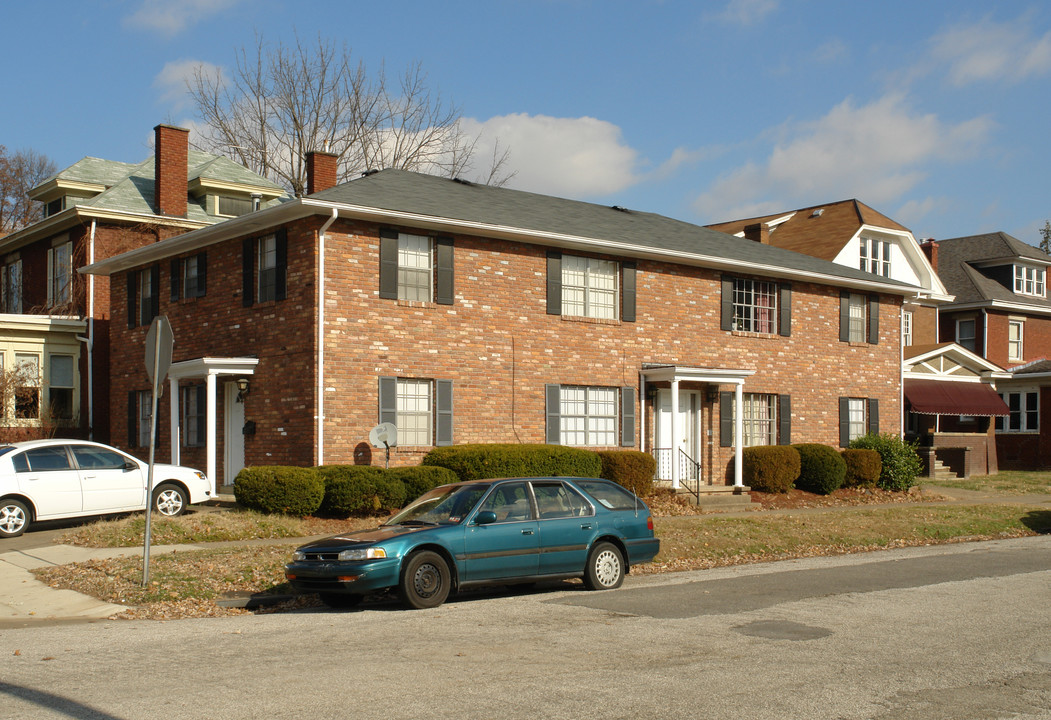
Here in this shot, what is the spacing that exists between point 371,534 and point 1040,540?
13438 millimetres

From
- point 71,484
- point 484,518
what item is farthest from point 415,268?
point 484,518

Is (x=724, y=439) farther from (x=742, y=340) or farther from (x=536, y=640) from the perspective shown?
(x=536, y=640)

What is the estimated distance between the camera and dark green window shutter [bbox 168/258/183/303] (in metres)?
23.9

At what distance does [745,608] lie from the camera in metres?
11.1

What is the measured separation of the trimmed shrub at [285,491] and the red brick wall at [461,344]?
1.71m

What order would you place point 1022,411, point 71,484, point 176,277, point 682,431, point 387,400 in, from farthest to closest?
point 1022,411
point 682,431
point 176,277
point 387,400
point 71,484

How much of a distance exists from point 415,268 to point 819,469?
36.3ft

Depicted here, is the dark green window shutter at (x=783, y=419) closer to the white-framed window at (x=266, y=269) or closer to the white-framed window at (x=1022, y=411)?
the white-framed window at (x=266, y=269)

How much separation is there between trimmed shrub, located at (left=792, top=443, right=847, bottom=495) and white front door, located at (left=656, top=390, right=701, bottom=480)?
254 centimetres

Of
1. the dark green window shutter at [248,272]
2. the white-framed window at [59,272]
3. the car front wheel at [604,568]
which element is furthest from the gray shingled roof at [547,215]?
the white-framed window at [59,272]

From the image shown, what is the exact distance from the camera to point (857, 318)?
2889 cm

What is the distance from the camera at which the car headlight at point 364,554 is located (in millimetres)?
10891

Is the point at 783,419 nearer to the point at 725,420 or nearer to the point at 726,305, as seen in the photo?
the point at 725,420

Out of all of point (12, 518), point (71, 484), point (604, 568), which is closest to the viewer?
point (604, 568)
